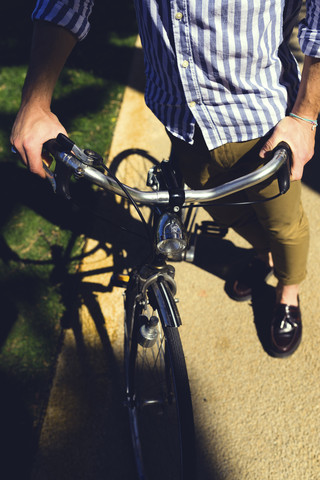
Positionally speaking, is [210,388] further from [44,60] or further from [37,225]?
[44,60]

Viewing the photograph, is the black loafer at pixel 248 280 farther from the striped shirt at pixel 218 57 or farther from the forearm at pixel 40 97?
the forearm at pixel 40 97

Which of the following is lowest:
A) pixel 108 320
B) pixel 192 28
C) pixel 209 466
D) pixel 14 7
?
pixel 209 466

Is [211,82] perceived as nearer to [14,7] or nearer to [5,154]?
[5,154]

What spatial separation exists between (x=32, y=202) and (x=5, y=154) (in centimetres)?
67

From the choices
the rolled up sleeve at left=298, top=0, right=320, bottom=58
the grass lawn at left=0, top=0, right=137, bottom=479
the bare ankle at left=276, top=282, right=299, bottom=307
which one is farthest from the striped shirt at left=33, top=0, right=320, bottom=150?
the grass lawn at left=0, top=0, right=137, bottom=479

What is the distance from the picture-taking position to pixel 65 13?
146 cm

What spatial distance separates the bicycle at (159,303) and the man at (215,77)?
0.18m

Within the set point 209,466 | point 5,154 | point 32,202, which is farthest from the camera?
point 5,154

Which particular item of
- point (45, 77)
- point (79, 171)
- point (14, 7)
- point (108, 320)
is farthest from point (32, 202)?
point (14, 7)

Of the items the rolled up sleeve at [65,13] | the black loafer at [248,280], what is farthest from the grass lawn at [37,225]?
the rolled up sleeve at [65,13]

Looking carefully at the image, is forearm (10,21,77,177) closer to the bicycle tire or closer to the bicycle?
the bicycle

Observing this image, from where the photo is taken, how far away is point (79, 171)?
1.22m

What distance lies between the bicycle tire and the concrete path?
13 cm

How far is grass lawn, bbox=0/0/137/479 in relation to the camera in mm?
2287
